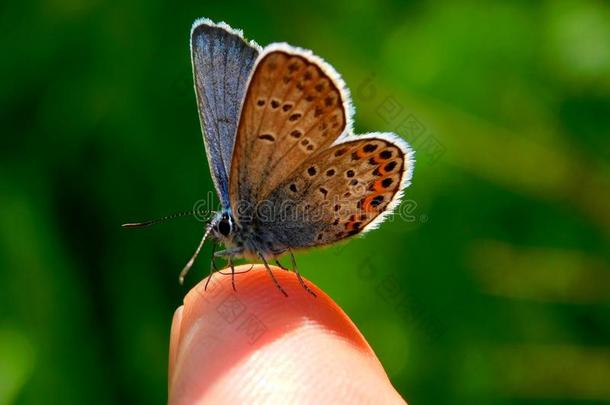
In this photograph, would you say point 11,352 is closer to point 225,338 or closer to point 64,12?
point 225,338

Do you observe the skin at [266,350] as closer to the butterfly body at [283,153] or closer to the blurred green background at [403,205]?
the butterfly body at [283,153]

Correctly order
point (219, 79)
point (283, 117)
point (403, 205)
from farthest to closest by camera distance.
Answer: point (403, 205) < point (219, 79) < point (283, 117)

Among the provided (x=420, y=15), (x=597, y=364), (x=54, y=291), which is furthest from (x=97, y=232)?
(x=597, y=364)

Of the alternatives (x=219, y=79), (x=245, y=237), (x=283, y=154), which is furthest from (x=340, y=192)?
(x=219, y=79)

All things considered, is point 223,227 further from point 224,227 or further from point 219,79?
point 219,79

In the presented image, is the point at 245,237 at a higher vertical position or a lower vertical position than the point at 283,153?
lower

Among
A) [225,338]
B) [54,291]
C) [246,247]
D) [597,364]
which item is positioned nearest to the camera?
[225,338]
